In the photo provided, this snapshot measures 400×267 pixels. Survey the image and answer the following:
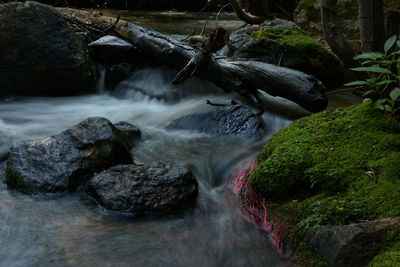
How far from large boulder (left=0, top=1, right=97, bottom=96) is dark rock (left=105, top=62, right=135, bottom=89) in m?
0.50

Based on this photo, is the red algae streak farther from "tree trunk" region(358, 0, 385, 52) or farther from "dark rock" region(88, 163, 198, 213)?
"tree trunk" region(358, 0, 385, 52)

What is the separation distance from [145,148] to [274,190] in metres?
2.37

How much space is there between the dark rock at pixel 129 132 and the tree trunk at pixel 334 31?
296 cm

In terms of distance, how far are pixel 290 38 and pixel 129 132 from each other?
408cm

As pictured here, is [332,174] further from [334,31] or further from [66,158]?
[66,158]

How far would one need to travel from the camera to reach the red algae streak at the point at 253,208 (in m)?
3.14

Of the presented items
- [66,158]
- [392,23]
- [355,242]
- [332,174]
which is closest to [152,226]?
[66,158]

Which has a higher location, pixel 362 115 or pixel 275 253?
pixel 362 115

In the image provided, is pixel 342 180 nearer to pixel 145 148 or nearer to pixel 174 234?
pixel 174 234

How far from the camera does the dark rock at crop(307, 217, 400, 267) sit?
7.75 ft

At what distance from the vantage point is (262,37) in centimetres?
750

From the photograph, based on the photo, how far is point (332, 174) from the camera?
317cm

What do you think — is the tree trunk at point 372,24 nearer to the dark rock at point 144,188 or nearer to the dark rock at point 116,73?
the dark rock at point 144,188

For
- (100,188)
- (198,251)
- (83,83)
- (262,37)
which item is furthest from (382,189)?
(83,83)
